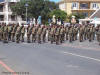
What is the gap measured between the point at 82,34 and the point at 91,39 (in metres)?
1.11

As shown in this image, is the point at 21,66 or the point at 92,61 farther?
the point at 92,61

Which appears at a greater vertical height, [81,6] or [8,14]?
[81,6]

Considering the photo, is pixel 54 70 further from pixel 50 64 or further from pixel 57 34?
pixel 57 34

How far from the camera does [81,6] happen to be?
10069cm

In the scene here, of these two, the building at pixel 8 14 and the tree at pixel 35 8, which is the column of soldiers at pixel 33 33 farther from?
the building at pixel 8 14

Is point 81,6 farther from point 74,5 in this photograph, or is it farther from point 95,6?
point 95,6

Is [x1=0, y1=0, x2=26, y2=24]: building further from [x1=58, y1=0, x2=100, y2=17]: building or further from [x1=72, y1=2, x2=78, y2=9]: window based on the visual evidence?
[x1=72, y1=2, x2=78, y2=9]: window

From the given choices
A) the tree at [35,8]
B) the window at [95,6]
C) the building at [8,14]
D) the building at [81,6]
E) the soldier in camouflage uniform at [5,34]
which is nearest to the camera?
the soldier in camouflage uniform at [5,34]

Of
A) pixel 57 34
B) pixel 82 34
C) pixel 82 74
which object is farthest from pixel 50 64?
pixel 82 34

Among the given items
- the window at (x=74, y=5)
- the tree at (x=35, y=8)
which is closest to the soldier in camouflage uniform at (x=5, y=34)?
the tree at (x=35, y=8)

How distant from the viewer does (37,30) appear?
1286 inches

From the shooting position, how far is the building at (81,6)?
99.4 m

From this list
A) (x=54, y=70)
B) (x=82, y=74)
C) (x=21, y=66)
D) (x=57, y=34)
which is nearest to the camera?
(x=82, y=74)

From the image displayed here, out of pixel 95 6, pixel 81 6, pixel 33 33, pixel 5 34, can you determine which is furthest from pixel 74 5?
pixel 5 34
